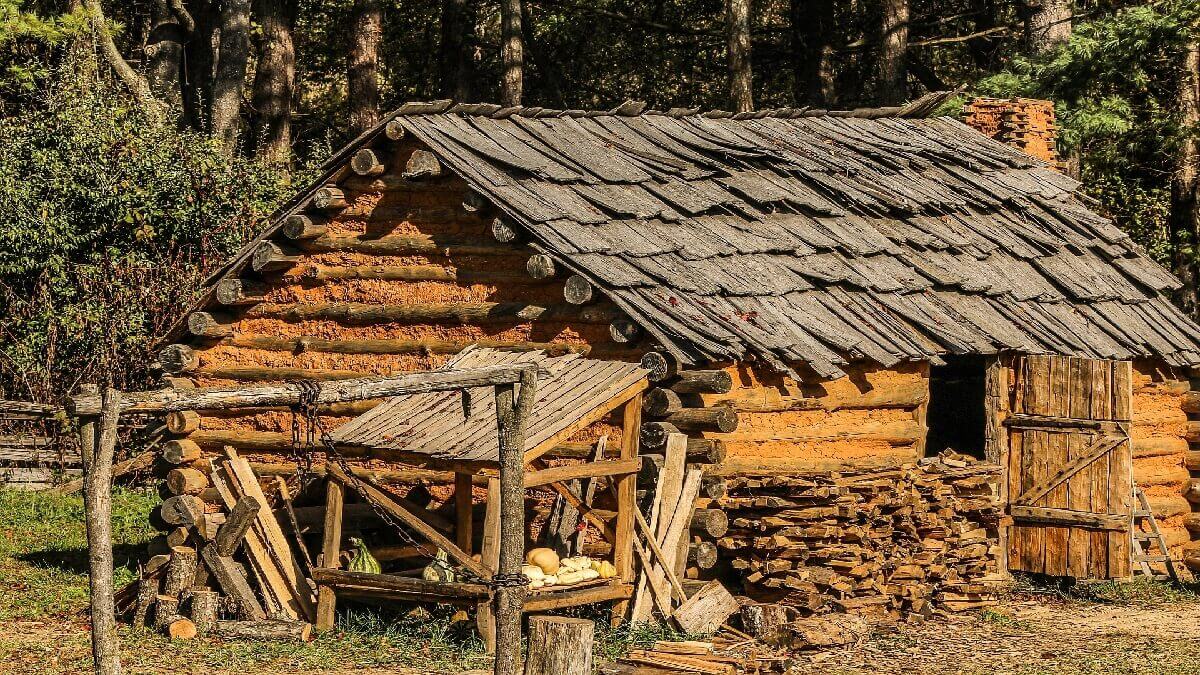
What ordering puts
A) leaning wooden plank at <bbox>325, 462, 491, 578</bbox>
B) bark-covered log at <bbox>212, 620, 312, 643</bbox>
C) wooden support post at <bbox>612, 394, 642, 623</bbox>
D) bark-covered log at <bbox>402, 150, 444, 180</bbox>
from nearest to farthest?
leaning wooden plank at <bbox>325, 462, 491, 578</bbox> < wooden support post at <bbox>612, 394, 642, 623</bbox> < bark-covered log at <bbox>212, 620, 312, 643</bbox> < bark-covered log at <bbox>402, 150, 444, 180</bbox>

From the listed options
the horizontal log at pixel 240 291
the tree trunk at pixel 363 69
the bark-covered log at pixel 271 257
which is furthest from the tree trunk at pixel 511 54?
the bark-covered log at pixel 271 257

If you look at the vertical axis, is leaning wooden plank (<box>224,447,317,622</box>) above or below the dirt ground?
above

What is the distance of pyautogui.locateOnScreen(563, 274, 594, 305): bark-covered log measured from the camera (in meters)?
13.4

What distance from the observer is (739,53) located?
2742 cm

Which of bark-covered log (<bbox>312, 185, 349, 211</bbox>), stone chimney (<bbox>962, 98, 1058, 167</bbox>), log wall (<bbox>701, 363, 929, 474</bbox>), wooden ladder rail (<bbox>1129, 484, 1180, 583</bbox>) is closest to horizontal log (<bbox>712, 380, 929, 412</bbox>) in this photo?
log wall (<bbox>701, 363, 929, 474</bbox>)

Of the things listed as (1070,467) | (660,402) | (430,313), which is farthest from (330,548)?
(1070,467)

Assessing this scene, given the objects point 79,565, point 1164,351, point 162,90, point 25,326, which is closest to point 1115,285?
point 1164,351

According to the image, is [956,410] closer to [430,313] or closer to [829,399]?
[829,399]

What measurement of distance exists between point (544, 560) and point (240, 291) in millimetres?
4344

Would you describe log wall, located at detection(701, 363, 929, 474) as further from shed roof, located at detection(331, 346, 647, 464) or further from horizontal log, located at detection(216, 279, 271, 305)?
horizontal log, located at detection(216, 279, 271, 305)

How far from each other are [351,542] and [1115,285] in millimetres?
8613

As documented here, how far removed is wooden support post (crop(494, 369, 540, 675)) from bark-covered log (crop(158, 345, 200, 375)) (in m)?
5.83

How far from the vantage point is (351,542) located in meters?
14.7

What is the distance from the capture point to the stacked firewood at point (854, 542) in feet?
43.8
